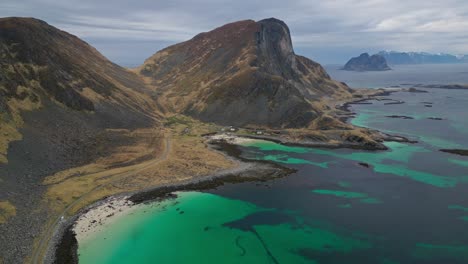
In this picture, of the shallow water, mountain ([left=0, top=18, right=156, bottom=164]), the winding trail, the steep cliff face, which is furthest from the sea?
the steep cliff face

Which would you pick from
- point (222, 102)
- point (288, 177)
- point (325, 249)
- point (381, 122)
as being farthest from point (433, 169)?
point (222, 102)

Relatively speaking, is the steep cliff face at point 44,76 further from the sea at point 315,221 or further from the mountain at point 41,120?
the sea at point 315,221

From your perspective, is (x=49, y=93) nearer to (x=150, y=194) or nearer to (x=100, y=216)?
(x=150, y=194)

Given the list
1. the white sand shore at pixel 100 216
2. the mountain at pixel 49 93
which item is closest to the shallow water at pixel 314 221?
the white sand shore at pixel 100 216

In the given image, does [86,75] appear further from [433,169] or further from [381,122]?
[381,122]

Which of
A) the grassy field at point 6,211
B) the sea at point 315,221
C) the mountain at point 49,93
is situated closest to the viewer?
the sea at point 315,221

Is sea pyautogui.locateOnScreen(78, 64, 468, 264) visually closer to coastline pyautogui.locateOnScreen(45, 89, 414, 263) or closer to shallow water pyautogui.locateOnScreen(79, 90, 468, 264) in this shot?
shallow water pyautogui.locateOnScreen(79, 90, 468, 264)

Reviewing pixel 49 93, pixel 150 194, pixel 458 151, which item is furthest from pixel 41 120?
pixel 458 151
